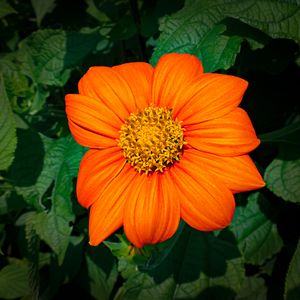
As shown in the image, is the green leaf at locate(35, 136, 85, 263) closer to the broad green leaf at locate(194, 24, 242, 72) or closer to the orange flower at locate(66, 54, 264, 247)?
the orange flower at locate(66, 54, 264, 247)

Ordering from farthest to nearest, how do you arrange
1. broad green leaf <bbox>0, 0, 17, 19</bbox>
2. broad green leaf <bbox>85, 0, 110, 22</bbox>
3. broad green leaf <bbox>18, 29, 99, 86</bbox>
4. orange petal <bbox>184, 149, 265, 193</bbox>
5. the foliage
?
1. broad green leaf <bbox>85, 0, 110, 22</bbox>
2. broad green leaf <bbox>0, 0, 17, 19</bbox>
3. broad green leaf <bbox>18, 29, 99, 86</bbox>
4. the foliage
5. orange petal <bbox>184, 149, 265, 193</bbox>

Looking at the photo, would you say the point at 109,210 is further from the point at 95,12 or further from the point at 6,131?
the point at 95,12

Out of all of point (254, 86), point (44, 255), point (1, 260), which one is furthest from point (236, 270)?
point (1, 260)

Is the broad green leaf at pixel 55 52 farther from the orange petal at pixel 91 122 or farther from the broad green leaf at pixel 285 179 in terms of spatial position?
the broad green leaf at pixel 285 179

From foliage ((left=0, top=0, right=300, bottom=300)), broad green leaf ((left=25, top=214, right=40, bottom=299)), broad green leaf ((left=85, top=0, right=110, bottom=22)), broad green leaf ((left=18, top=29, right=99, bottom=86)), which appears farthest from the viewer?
broad green leaf ((left=85, top=0, right=110, bottom=22))

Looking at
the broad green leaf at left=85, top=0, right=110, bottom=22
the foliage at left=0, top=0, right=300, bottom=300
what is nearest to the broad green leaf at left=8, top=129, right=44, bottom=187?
the foliage at left=0, top=0, right=300, bottom=300

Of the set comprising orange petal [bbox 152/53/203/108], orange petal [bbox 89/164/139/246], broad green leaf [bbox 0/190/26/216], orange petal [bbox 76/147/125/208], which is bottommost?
broad green leaf [bbox 0/190/26/216]

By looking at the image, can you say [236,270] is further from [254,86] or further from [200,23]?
[200,23]
